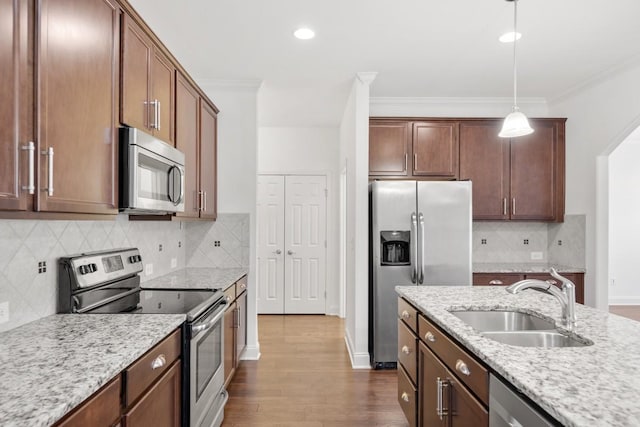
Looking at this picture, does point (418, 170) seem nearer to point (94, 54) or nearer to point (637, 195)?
point (94, 54)

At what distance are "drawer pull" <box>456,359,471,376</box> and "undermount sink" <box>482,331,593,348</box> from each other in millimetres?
181

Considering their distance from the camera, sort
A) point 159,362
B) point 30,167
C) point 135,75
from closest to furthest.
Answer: point 30,167
point 159,362
point 135,75

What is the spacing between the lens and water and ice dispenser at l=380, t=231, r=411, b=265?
3496 mm

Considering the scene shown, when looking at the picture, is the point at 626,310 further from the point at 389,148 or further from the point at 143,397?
the point at 143,397

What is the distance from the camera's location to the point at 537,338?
5.28ft

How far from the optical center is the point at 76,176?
1.48 meters

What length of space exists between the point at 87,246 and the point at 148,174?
0.57m

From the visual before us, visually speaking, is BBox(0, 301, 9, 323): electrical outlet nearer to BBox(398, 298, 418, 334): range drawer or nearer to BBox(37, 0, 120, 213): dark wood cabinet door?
BBox(37, 0, 120, 213): dark wood cabinet door

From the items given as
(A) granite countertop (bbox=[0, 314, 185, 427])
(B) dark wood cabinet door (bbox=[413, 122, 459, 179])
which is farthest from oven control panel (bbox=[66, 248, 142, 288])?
(B) dark wood cabinet door (bbox=[413, 122, 459, 179])

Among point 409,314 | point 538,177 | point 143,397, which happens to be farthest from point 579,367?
point 538,177

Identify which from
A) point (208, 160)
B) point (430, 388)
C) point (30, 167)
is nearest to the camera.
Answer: point (30, 167)

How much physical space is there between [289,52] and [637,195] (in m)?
5.94

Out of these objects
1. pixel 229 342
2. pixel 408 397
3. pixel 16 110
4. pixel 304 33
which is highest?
pixel 304 33

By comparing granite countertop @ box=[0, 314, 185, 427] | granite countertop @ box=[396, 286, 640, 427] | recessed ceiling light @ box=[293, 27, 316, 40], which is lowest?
granite countertop @ box=[0, 314, 185, 427]
